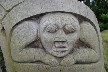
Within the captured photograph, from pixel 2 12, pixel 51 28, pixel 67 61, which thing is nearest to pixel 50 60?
pixel 67 61

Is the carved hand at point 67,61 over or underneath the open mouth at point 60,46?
underneath

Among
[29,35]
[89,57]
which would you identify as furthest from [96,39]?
[29,35]

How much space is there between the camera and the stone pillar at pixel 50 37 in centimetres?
215

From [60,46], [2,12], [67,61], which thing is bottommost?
[67,61]

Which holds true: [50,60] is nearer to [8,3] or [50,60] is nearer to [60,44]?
[60,44]

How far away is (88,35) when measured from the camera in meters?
2.25

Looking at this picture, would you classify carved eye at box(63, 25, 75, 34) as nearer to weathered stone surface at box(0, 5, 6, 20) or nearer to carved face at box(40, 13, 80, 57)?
carved face at box(40, 13, 80, 57)

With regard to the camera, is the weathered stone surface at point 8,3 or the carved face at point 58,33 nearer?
the carved face at point 58,33

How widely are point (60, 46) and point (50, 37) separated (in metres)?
0.10

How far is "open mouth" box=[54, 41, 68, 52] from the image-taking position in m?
2.13

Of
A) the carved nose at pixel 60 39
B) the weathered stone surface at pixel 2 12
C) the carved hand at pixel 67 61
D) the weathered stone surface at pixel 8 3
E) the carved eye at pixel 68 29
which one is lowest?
the carved hand at pixel 67 61

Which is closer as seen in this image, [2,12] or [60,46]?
[60,46]

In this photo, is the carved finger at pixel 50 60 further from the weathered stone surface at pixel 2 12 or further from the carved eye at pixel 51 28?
the weathered stone surface at pixel 2 12

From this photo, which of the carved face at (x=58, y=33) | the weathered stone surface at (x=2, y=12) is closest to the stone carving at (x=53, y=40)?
the carved face at (x=58, y=33)
